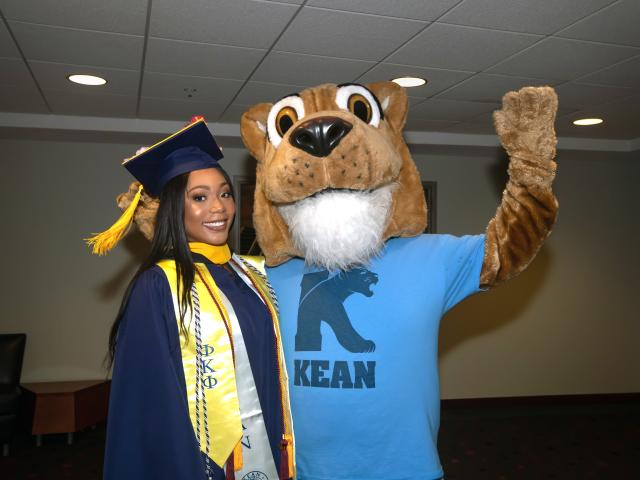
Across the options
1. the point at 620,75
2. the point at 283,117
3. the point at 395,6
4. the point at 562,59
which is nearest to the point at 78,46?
the point at 395,6

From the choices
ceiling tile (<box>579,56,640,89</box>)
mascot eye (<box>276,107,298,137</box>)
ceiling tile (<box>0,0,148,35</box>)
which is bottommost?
mascot eye (<box>276,107,298,137</box>)

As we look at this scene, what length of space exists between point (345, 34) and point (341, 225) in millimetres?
1663

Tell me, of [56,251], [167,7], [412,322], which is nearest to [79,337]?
[56,251]

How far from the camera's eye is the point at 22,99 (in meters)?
4.27

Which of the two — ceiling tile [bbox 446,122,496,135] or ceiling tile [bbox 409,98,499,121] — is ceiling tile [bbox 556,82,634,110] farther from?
ceiling tile [bbox 446,122,496,135]

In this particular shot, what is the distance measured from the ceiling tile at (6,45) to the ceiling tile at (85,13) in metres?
0.19

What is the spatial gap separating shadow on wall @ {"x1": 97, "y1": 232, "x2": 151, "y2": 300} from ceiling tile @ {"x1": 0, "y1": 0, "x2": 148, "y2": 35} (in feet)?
9.03

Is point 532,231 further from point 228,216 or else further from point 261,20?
point 261,20

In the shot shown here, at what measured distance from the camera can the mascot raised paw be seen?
1.73m

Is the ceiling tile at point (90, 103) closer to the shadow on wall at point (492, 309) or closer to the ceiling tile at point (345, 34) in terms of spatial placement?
the ceiling tile at point (345, 34)

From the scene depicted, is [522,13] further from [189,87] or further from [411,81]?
[189,87]

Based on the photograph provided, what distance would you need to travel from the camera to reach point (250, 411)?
1752 mm

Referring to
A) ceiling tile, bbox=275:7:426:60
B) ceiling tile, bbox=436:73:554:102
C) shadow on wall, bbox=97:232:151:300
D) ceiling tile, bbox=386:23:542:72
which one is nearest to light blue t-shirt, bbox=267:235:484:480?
ceiling tile, bbox=275:7:426:60

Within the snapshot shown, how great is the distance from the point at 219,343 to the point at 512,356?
5.00 meters
